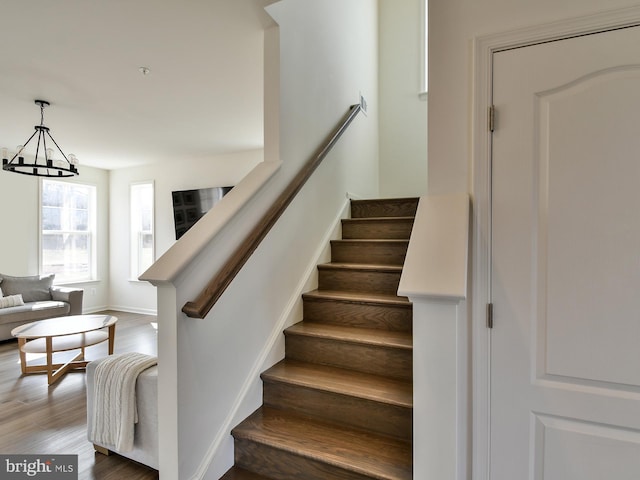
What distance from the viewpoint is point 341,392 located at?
1660mm

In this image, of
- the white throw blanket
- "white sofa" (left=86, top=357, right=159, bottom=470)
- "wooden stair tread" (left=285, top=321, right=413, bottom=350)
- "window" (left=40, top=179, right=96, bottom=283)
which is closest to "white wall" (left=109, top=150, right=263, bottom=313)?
"window" (left=40, top=179, right=96, bottom=283)

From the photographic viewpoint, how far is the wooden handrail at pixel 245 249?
139cm

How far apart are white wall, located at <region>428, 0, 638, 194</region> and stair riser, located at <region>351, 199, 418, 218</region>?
1513mm

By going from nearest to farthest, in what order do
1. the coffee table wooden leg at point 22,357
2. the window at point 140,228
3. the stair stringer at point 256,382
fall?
the stair stringer at point 256,382
the coffee table wooden leg at point 22,357
the window at point 140,228

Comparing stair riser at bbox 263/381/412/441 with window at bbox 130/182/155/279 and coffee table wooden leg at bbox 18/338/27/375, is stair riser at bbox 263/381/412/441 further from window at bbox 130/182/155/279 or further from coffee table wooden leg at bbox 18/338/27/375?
window at bbox 130/182/155/279

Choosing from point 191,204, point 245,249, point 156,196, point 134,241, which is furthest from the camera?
point 134,241

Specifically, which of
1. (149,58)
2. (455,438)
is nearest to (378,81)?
(149,58)

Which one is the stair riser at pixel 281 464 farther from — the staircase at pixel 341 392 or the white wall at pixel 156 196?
the white wall at pixel 156 196

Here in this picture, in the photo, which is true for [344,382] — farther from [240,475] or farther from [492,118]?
[492,118]

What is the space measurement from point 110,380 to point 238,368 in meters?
0.71

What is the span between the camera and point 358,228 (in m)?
2.89

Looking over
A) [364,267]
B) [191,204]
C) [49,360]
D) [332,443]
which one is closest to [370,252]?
[364,267]

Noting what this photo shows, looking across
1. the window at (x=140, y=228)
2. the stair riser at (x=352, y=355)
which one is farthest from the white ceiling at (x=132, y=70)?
the stair riser at (x=352, y=355)

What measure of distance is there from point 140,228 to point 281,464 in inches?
Result: 219
